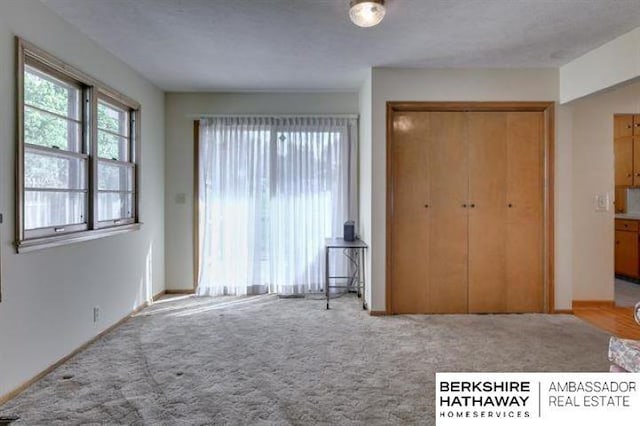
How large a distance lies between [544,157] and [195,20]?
3.52m

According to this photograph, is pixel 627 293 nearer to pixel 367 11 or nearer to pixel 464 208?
pixel 464 208

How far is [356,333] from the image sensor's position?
11.7 feet

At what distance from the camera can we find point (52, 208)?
9.57ft

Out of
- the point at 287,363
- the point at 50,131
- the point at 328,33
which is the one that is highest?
the point at 328,33

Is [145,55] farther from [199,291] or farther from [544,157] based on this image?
[544,157]

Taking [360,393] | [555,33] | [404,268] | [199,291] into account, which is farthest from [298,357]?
[555,33]

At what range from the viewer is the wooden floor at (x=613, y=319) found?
11.9 feet

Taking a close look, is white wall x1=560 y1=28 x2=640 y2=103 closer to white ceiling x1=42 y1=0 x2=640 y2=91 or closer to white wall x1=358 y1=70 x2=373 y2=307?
white ceiling x1=42 y1=0 x2=640 y2=91

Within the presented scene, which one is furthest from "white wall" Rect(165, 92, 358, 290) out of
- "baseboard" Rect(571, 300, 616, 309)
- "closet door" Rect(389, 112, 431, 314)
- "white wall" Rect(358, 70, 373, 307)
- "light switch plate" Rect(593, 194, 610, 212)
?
"baseboard" Rect(571, 300, 616, 309)

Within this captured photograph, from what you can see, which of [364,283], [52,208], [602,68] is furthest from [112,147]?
[602,68]

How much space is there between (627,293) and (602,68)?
3.06 meters

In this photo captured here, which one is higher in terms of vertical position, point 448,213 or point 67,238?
point 448,213

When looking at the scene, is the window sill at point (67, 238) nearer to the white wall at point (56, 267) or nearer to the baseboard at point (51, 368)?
the white wall at point (56, 267)

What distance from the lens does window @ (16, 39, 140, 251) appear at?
264 centimetres
